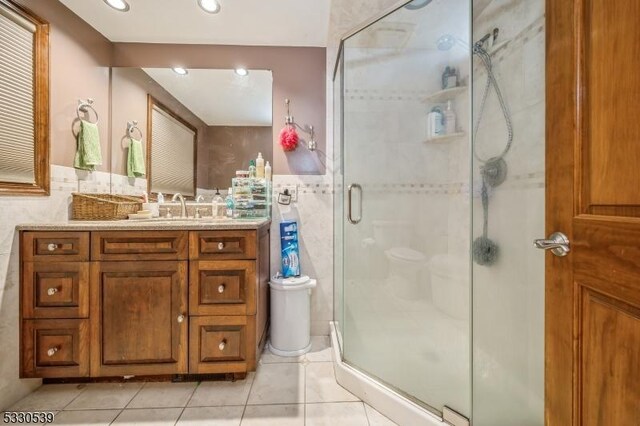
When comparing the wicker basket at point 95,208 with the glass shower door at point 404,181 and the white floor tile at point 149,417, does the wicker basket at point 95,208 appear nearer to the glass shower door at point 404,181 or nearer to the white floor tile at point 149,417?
the white floor tile at point 149,417

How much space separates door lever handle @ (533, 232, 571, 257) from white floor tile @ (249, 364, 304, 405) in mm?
1336

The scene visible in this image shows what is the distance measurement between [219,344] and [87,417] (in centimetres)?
66

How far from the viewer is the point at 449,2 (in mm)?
1562

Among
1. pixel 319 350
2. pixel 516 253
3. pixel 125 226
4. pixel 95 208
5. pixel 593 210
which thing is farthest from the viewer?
pixel 319 350

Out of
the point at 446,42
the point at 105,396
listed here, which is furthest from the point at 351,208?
the point at 105,396

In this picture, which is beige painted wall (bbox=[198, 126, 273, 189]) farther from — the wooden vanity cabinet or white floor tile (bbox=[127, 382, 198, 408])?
white floor tile (bbox=[127, 382, 198, 408])

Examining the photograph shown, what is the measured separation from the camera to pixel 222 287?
58.4 inches

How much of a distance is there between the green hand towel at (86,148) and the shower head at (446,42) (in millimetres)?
2319

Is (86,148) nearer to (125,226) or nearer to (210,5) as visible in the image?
(125,226)

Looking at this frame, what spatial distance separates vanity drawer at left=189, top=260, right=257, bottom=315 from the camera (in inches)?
58.1

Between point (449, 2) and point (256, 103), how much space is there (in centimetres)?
139

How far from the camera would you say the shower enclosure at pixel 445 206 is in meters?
1.16

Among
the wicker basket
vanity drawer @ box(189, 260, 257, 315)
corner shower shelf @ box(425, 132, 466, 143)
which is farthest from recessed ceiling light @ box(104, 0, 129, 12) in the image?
corner shower shelf @ box(425, 132, 466, 143)

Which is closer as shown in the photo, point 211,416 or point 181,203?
point 211,416
